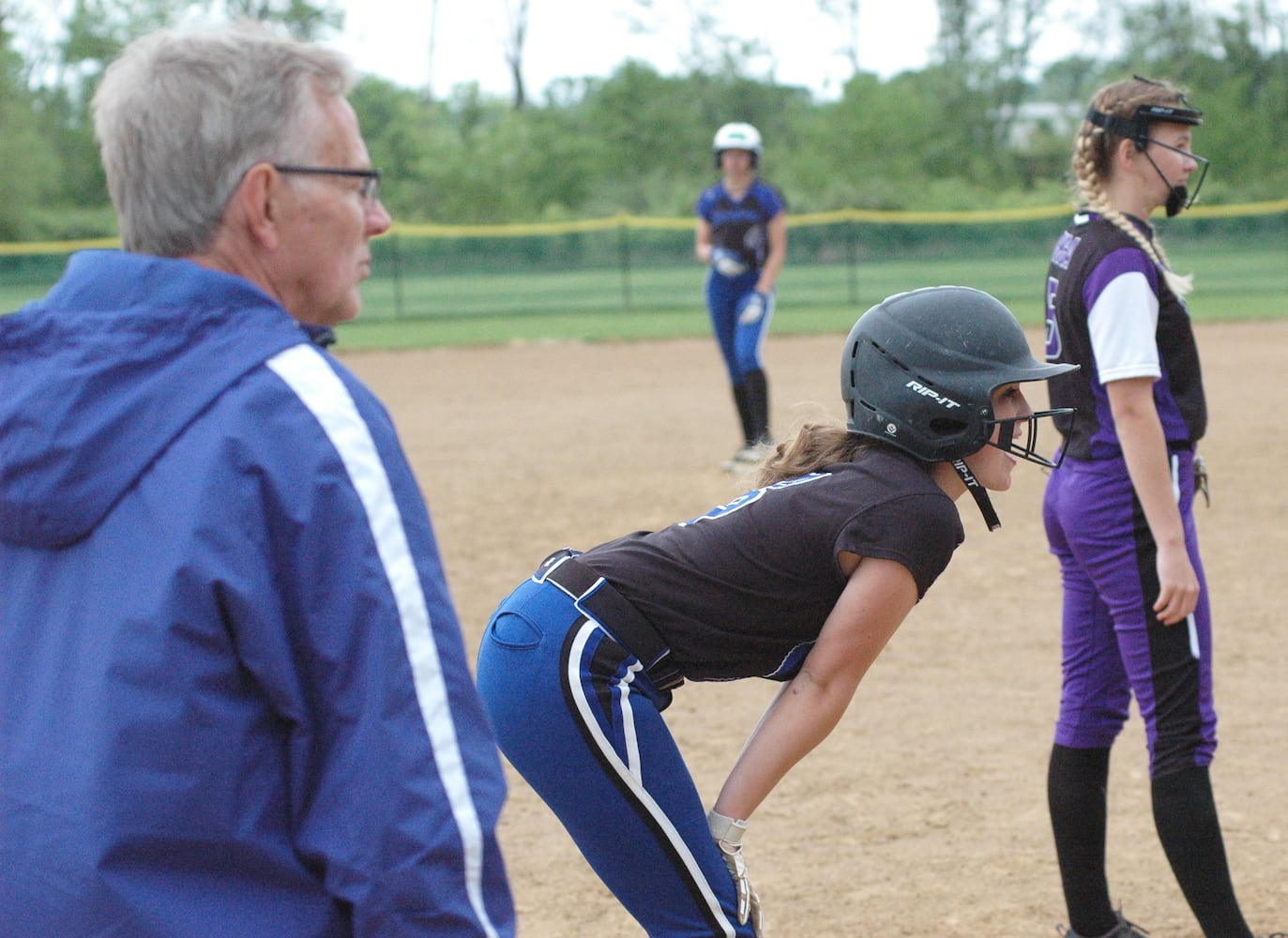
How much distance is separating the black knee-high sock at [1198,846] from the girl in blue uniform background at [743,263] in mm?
6826

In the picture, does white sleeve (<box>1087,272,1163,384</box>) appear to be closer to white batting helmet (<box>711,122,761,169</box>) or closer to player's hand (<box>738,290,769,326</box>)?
player's hand (<box>738,290,769,326</box>)

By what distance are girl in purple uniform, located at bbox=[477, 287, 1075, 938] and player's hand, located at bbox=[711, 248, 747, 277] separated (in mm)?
7785

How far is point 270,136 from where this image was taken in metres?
1.54

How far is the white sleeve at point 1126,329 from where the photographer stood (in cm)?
331

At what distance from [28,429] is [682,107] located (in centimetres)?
4721

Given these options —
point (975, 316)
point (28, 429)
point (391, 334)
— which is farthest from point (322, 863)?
point (391, 334)

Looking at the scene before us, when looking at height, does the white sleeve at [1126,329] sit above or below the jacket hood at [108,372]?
below

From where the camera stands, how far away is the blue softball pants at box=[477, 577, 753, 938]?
2.60 meters

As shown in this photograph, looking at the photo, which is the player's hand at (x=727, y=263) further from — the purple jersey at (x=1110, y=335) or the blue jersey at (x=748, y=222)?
the purple jersey at (x=1110, y=335)

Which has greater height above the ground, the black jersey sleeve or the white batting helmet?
the white batting helmet

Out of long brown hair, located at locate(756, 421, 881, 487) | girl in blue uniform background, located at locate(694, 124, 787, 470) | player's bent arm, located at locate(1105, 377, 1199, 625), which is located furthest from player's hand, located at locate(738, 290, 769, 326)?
long brown hair, located at locate(756, 421, 881, 487)

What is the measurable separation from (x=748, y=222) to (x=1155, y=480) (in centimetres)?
747

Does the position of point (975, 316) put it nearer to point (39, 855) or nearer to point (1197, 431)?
point (1197, 431)

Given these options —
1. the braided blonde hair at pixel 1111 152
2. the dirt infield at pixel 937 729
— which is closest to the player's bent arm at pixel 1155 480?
the braided blonde hair at pixel 1111 152
